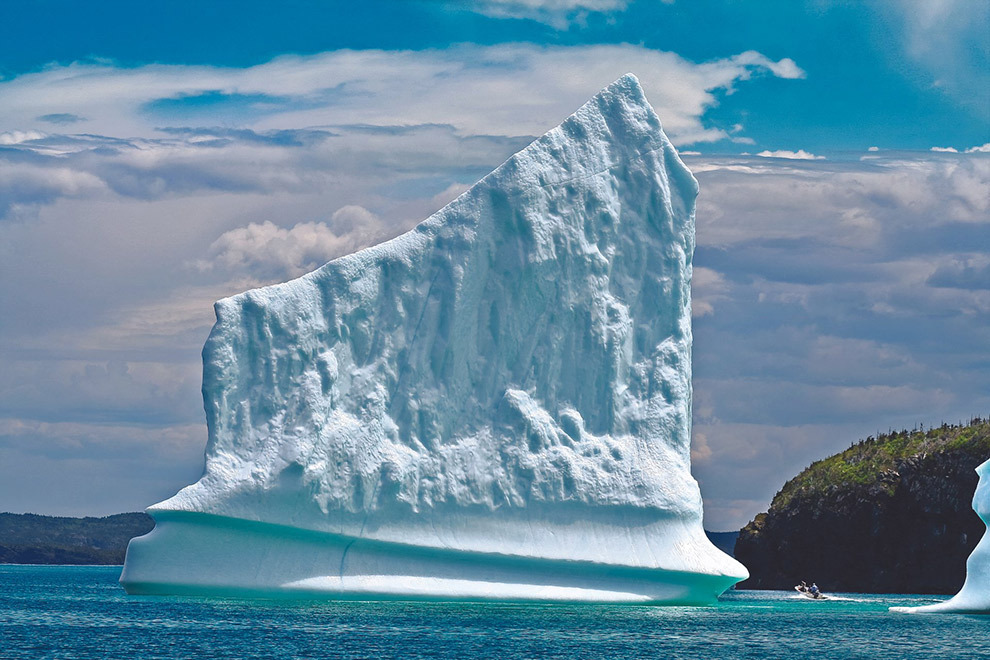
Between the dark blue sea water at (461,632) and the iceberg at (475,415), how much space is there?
3.55 ft

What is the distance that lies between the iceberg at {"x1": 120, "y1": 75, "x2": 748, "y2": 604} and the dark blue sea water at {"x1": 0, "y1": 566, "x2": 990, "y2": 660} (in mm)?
1082

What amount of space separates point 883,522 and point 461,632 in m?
36.9

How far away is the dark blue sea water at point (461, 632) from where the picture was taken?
23.6m

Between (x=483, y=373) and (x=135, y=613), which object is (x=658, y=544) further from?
(x=135, y=613)

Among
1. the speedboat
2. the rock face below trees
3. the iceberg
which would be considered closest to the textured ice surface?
the iceberg

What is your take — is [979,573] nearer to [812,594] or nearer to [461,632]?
[812,594]

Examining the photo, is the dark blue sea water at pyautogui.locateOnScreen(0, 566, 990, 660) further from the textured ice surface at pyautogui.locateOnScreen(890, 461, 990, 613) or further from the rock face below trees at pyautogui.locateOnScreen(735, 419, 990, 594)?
the rock face below trees at pyautogui.locateOnScreen(735, 419, 990, 594)

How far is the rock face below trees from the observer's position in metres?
57.0

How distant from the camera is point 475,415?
3350 centimetres

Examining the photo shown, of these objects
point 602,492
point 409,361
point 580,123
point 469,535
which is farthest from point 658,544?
point 580,123

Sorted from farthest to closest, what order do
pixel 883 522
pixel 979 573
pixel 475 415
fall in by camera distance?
1. pixel 883 522
2. pixel 979 573
3. pixel 475 415

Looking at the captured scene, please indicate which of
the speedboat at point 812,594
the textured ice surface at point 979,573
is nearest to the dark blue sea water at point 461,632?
the textured ice surface at point 979,573

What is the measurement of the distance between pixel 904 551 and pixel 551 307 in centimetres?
3048

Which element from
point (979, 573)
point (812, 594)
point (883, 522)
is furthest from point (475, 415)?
point (883, 522)
